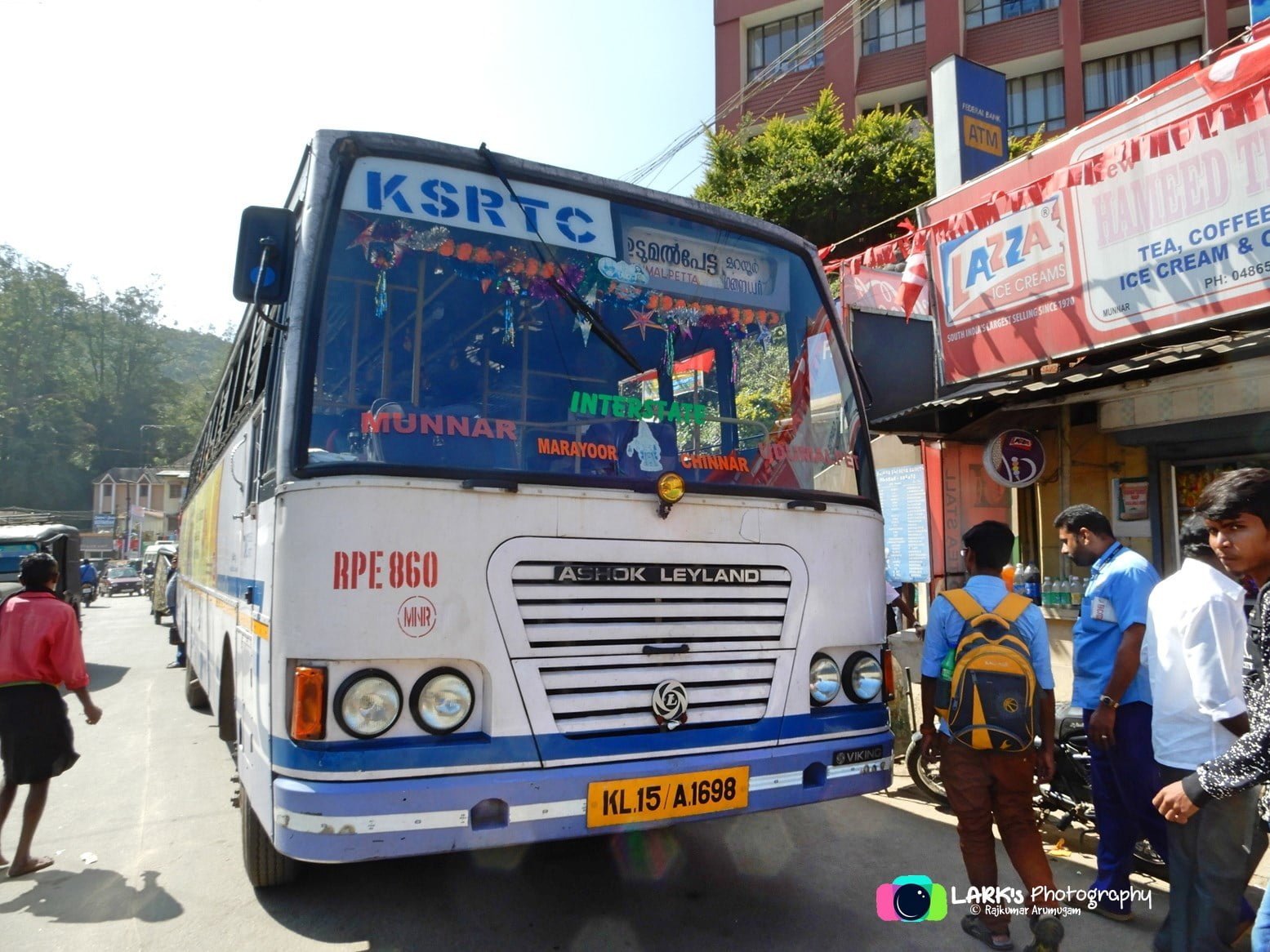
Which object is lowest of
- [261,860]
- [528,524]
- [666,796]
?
[261,860]

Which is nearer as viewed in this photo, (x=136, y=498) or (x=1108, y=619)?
(x=1108, y=619)

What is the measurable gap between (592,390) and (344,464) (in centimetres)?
103

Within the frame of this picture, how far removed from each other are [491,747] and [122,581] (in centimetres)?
5180

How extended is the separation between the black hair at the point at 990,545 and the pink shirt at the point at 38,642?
4.77 m

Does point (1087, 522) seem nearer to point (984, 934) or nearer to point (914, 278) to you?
point (984, 934)

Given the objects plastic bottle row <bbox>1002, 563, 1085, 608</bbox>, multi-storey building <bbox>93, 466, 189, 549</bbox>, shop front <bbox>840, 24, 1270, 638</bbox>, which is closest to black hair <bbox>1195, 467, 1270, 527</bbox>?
shop front <bbox>840, 24, 1270, 638</bbox>

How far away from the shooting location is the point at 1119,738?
392 centimetres

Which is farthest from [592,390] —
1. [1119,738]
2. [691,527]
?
[1119,738]

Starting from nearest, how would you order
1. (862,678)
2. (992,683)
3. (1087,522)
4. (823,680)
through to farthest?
(992,683)
(823,680)
(862,678)
(1087,522)

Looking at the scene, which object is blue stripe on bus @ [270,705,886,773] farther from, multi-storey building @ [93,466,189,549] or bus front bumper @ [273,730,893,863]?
multi-storey building @ [93,466,189,549]

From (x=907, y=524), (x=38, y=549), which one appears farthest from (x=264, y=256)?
(x=38, y=549)

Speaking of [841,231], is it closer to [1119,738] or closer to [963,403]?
[963,403]

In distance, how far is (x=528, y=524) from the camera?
3.24m

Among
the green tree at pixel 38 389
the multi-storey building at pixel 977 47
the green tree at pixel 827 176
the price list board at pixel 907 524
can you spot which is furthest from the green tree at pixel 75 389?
the price list board at pixel 907 524
